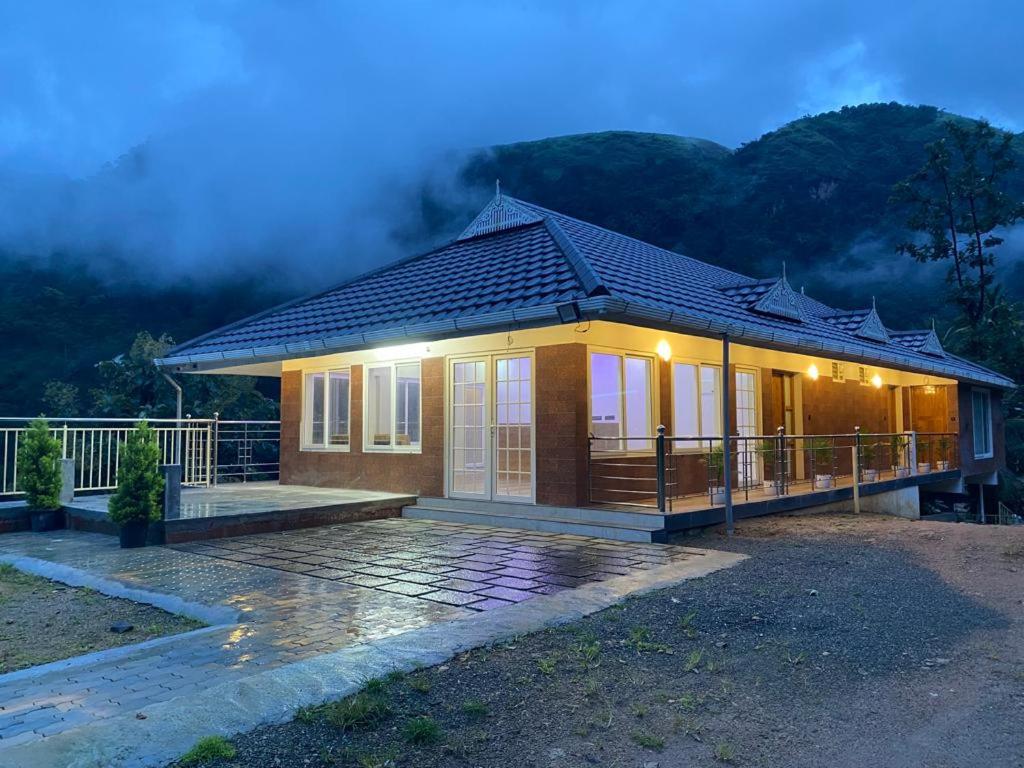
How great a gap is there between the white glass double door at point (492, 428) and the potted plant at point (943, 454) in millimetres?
11228

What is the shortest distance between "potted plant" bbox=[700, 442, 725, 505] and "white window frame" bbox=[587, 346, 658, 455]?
2.68 feet

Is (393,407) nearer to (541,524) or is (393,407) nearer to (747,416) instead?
(541,524)

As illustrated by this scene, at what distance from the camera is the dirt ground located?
4223 millimetres

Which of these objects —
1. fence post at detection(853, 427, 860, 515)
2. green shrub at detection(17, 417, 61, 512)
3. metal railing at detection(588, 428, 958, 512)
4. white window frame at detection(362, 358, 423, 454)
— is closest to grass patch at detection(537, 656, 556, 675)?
metal railing at detection(588, 428, 958, 512)

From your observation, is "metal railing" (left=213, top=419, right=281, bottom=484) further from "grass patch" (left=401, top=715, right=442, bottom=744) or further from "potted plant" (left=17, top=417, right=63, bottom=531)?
"grass patch" (left=401, top=715, right=442, bottom=744)

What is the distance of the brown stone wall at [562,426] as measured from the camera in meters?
8.73

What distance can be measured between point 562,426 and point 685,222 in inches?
1705

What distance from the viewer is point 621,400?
372 inches

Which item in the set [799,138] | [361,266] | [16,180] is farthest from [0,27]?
[799,138]

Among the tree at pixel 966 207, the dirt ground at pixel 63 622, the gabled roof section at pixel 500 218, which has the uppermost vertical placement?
the tree at pixel 966 207

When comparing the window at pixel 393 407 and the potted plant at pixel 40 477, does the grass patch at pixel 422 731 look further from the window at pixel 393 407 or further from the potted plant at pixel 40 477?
the potted plant at pixel 40 477

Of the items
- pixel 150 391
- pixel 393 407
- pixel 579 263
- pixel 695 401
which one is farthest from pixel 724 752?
pixel 150 391

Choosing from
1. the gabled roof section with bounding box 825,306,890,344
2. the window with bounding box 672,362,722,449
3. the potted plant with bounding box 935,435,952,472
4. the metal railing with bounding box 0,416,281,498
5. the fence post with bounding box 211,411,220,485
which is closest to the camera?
the metal railing with bounding box 0,416,281,498

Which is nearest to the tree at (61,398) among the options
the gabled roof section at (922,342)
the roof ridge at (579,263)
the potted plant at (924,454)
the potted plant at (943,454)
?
the roof ridge at (579,263)
